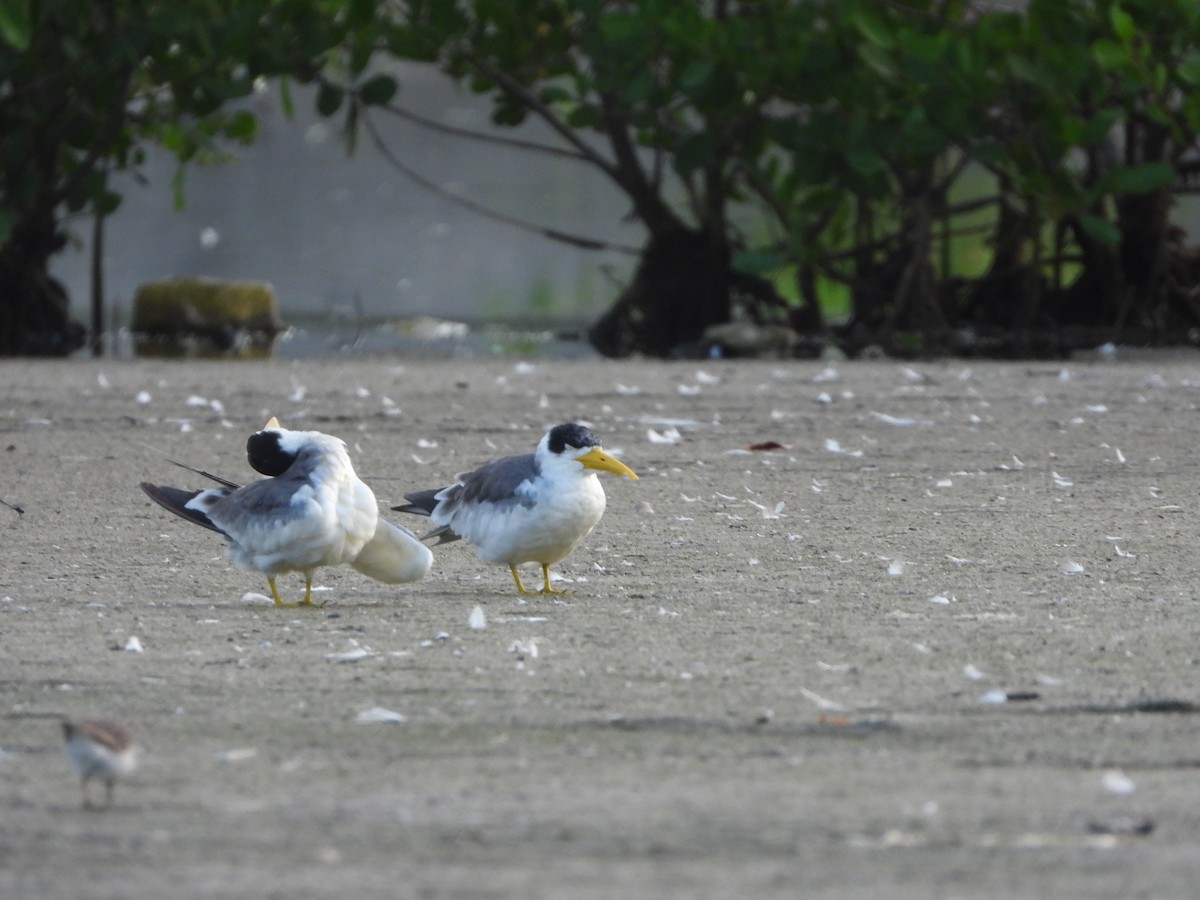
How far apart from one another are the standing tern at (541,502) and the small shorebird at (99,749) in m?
2.19

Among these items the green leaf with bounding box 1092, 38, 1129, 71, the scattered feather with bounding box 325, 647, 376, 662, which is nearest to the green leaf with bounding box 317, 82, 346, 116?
the green leaf with bounding box 1092, 38, 1129, 71

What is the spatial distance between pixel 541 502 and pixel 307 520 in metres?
0.68

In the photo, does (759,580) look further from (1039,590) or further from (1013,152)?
(1013,152)

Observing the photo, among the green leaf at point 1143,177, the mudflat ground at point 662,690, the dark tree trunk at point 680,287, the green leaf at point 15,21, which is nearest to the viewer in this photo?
the mudflat ground at point 662,690

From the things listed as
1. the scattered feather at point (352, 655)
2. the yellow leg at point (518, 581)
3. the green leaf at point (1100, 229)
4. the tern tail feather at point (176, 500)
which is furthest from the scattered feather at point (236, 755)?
the green leaf at point (1100, 229)

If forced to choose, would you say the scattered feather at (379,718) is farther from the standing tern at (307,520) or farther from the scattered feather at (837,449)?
the scattered feather at (837,449)

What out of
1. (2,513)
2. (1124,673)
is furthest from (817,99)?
(1124,673)

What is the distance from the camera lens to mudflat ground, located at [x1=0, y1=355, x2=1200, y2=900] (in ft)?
10.3

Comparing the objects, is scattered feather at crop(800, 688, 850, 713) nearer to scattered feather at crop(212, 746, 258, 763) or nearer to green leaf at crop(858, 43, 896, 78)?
scattered feather at crop(212, 746, 258, 763)

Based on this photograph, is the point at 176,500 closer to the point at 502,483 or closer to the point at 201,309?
the point at 502,483

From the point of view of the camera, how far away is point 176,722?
4059 mm

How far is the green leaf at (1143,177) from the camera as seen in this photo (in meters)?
14.1

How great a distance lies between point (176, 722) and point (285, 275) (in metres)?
21.7

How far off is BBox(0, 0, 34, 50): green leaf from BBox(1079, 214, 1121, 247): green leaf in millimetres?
8244
